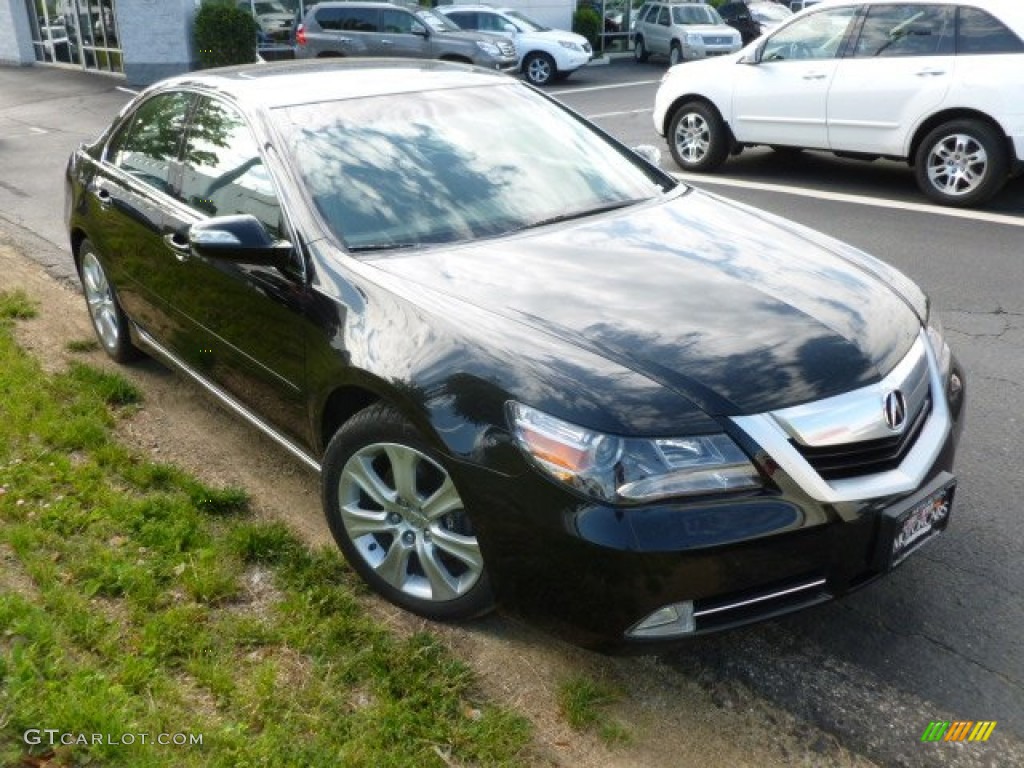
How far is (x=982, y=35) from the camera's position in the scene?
809 cm

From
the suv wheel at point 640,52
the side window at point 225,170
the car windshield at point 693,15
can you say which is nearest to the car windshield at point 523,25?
the car windshield at point 693,15

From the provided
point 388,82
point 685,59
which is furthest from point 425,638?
point 685,59

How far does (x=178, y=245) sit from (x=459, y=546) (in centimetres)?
197

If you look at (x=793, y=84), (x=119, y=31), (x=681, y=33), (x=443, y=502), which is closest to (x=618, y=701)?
(x=443, y=502)

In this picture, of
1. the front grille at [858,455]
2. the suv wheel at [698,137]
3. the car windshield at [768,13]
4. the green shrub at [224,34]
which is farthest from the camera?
the car windshield at [768,13]

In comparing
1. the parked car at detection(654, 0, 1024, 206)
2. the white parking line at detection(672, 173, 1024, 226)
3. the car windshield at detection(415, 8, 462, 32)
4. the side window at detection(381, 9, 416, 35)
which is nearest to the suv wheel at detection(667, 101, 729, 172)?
the parked car at detection(654, 0, 1024, 206)

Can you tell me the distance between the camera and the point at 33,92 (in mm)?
20688

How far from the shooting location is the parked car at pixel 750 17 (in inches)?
1100

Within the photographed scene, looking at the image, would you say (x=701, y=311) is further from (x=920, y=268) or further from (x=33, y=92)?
(x=33, y=92)

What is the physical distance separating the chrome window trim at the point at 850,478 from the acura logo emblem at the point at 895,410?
3cm

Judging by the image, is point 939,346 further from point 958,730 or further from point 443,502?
point 443,502

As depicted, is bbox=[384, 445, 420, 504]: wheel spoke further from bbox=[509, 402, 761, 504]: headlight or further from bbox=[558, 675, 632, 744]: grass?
bbox=[558, 675, 632, 744]: grass

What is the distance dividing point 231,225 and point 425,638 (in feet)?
4.92

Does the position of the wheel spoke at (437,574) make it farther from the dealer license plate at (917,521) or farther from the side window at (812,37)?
the side window at (812,37)
